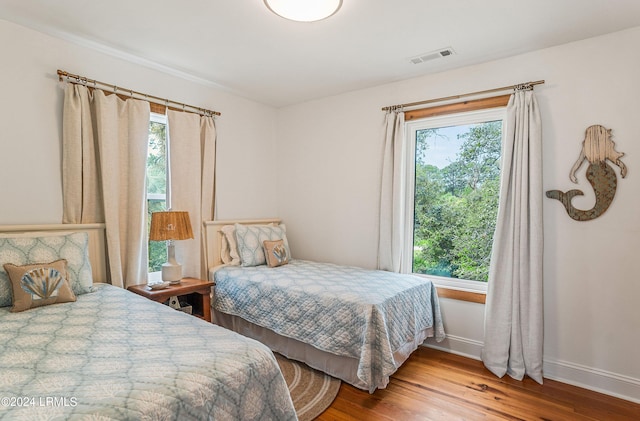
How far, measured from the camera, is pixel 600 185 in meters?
2.26

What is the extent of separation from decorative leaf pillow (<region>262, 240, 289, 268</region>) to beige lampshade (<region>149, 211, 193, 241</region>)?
835 millimetres

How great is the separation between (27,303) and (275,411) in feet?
4.99

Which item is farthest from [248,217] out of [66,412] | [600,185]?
[600,185]

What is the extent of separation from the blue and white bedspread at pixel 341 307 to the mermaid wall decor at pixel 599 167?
4.25 ft

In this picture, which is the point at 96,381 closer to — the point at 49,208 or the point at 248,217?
the point at 49,208

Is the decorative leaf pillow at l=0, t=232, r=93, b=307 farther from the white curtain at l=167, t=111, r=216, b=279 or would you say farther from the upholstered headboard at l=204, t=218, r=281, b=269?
the upholstered headboard at l=204, t=218, r=281, b=269

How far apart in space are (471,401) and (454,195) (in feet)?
5.36

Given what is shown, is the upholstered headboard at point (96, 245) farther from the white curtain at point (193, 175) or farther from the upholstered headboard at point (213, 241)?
the upholstered headboard at point (213, 241)

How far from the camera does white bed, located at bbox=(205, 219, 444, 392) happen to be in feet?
6.88

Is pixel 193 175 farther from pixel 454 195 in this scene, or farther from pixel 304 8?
pixel 454 195

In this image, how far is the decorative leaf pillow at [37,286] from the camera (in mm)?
1772

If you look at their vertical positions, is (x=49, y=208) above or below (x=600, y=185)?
below

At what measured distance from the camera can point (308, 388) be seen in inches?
88.0

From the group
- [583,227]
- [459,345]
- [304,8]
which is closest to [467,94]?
[583,227]
